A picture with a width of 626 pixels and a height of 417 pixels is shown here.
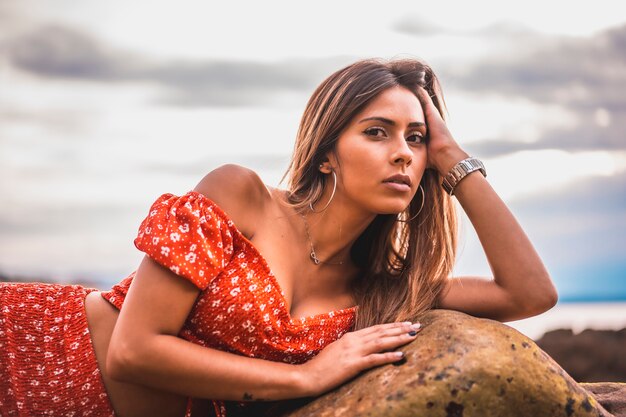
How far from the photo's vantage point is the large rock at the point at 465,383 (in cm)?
305

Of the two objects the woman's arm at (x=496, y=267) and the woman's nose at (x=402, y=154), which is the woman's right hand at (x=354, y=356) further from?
the woman's nose at (x=402, y=154)

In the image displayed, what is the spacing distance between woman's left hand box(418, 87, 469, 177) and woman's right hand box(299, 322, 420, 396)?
3.59 feet

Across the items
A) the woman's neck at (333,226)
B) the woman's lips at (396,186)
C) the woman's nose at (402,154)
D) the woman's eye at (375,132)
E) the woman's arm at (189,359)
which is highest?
the woman's eye at (375,132)

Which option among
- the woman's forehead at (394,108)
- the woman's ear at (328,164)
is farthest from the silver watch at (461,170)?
the woman's ear at (328,164)

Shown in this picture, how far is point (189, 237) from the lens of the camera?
343 centimetres

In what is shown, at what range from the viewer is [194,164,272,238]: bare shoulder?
3664mm

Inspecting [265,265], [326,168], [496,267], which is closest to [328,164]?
[326,168]

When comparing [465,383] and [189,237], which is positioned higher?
[189,237]

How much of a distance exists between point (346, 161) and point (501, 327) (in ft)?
3.91

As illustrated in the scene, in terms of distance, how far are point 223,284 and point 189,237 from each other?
0.29 meters

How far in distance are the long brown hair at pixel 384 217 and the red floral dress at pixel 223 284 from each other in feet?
1.49

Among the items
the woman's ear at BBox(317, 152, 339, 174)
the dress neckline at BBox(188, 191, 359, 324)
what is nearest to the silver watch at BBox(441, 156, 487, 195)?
the woman's ear at BBox(317, 152, 339, 174)

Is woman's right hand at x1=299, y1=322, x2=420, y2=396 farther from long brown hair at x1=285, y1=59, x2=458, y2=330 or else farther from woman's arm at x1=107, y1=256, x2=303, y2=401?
long brown hair at x1=285, y1=59, x2=458, y2=330

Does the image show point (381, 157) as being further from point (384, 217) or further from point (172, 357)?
point (172, 357)
